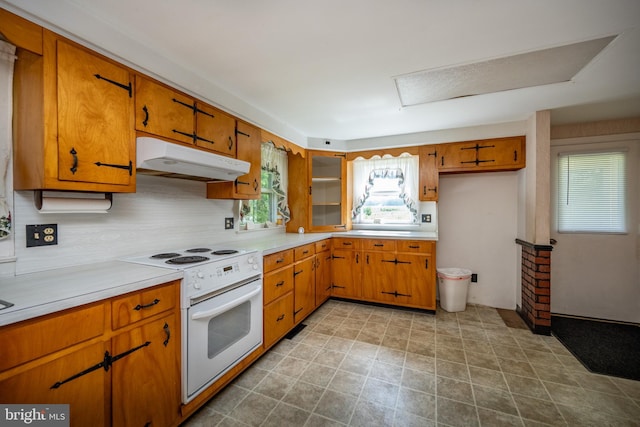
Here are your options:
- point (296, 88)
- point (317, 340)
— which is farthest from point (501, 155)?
point (317, 340)

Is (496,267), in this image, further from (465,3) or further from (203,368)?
(203,368)

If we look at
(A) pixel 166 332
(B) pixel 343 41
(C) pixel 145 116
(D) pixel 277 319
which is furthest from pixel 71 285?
(B) pixel 343 41

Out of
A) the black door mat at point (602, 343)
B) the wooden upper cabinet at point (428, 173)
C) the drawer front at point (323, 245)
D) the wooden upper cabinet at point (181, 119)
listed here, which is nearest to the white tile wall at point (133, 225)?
the wooden upper cabinet at point (181, 119)

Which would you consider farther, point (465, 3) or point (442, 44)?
point (442, 44)

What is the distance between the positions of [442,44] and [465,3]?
33 centimetres

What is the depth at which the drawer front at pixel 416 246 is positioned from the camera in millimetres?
3113

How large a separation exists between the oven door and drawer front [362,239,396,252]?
1.64m

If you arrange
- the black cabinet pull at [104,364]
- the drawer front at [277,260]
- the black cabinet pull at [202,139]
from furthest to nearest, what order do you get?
1. the drawer front at [277,260]
2. the black cabinet pull at [202,139]
3. the black cabinet pull at [104,364]

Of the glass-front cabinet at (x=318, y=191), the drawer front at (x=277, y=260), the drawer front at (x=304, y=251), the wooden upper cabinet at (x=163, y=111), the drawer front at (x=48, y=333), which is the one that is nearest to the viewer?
the drawer front at (x=48, y=333)

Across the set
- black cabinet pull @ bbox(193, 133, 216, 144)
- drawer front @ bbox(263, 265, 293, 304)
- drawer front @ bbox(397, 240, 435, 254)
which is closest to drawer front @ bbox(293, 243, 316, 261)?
drawer front @ bbox(263, 265, 293, 304)

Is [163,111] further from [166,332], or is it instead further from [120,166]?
[166,332]

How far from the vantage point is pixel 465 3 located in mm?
1346

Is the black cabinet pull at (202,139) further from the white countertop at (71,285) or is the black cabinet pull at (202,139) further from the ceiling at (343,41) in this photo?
the white countertop at (71,285)

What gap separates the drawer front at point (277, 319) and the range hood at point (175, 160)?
120 cm
